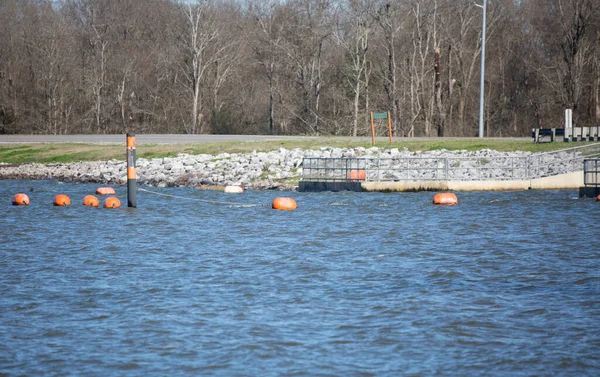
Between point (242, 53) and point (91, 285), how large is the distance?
5671cm

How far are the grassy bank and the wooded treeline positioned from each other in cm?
1541

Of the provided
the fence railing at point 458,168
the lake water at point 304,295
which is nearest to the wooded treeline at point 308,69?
the fence railing at point 458,168

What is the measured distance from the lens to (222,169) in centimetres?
4178

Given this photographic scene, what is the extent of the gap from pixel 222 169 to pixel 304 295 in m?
26.7

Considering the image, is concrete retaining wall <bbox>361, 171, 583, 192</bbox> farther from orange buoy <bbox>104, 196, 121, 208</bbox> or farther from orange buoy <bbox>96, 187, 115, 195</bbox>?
orange buoy <bbox>96, 187, 115, 195</bbox>

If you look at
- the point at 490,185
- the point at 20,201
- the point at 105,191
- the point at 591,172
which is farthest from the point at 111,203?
the point at 591,172

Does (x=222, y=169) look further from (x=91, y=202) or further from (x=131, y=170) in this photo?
(x=131, y=170)

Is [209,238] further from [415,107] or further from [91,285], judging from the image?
[415,107]

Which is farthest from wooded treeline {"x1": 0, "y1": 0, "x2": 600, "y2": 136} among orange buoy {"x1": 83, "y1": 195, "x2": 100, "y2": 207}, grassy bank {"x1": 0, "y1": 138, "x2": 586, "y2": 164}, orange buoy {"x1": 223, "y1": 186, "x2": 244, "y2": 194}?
orange buoy {"x1": 83, "y1": 195, "x2": 100, "y2": 207}

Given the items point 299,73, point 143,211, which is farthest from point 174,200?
point 299,73

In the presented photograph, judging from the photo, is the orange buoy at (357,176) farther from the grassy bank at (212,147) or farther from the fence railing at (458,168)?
the grassy bank at (212,147)

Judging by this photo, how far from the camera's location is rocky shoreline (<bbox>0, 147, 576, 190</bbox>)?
39188mm

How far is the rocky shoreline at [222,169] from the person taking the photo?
129ft

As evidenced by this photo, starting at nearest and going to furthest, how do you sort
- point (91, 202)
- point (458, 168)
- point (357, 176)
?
1. point (91, 202)
2. point (458, 168)
3. point (357, 176)
